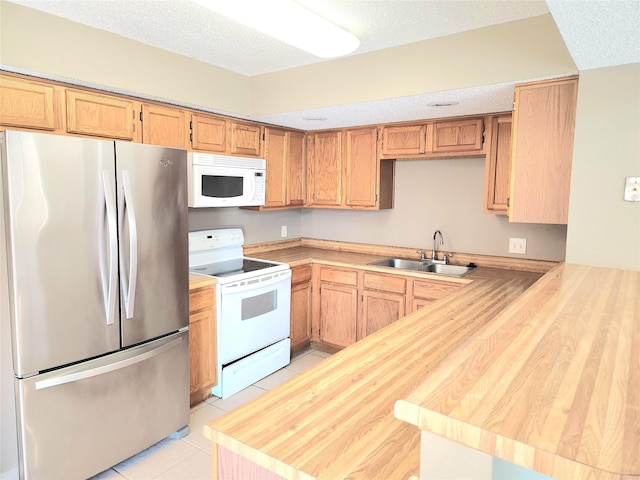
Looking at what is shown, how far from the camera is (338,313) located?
378 cm

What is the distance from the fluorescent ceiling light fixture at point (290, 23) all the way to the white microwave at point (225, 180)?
1236mm

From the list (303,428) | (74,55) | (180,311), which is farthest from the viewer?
(180,311)

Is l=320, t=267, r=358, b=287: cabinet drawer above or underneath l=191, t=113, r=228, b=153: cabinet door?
underneath

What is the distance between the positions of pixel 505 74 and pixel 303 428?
2170 mm

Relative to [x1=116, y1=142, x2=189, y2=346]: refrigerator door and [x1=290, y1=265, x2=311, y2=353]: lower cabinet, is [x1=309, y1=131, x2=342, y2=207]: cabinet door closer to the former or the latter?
[x1=290, y1=265, x2=311, y2=353]: lower cabinet

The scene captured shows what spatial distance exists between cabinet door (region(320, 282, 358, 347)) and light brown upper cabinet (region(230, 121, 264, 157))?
4.40ft

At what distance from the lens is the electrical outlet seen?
11.0 ft

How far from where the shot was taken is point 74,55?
2.32 m

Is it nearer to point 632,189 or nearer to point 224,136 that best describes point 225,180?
point 224,136

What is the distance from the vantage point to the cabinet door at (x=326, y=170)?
13.3 feet

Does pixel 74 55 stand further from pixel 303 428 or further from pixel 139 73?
pixel 303 428

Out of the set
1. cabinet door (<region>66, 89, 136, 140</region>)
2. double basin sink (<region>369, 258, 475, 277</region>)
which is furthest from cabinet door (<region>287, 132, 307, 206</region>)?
cabinet door (<region>66, 89, 136, 140</region>)

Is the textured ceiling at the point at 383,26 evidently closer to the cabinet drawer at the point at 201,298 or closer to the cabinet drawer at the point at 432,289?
the cabinet drawer at the point at 432,289

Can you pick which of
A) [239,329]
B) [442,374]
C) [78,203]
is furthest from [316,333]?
[442,374]
